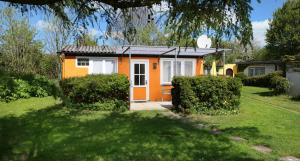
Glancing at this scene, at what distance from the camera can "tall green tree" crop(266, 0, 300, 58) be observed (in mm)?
46781

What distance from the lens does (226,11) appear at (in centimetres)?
401

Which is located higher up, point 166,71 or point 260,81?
point 166,71

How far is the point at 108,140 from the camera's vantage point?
9523 mm

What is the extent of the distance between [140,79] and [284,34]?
32850 millimetres

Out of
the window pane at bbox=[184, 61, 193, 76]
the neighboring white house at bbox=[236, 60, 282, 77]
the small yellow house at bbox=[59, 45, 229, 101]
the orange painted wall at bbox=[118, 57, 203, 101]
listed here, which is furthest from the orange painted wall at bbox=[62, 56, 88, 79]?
the neighboring white house at bbox=[236, 60, 282, 77]

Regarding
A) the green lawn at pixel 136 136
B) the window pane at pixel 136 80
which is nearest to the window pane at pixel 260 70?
the window pane at pixel 136 80

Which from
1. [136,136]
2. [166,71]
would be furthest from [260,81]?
[136,136]

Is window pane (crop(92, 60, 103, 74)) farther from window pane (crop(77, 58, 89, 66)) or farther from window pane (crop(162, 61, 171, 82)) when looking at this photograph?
window pane (crop(162, 61, 171, 82))

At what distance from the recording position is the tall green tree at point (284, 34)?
4678cm

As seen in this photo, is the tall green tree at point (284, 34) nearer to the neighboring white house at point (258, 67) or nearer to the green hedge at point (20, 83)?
the neighboring white house at point (258, 67)

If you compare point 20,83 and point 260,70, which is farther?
point 260,70

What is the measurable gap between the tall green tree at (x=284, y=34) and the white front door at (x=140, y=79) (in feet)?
102

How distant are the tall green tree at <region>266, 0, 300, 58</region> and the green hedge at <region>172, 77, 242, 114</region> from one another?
3428 centimetres

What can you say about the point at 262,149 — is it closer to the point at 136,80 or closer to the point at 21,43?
the point at 136,80
